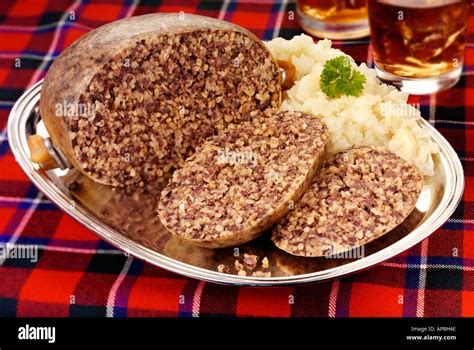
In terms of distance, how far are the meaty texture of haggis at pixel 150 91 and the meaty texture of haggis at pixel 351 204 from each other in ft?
1.97

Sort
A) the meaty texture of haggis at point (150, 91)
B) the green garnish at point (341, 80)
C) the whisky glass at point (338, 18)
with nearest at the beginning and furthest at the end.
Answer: the meaty texture of haggis at point (150, 91)
the green garnish at point (341, 80)
the whisky glass at point (338, 18)

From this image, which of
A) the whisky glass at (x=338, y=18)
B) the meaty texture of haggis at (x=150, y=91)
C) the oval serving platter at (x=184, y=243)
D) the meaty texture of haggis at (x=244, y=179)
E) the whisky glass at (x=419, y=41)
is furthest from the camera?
the whisky glass at (x=338, y=18)

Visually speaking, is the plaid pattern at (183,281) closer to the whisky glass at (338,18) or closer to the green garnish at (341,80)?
the green garnish at (341,80)

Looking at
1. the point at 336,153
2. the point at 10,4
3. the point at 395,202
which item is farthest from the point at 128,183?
the point at 10,4

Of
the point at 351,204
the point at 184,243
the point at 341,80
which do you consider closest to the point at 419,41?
the point at 341,80

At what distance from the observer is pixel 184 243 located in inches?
127

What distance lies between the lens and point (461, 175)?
10.9 ft

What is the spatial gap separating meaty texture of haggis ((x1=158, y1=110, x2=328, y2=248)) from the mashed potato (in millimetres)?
106

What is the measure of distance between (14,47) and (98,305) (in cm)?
228

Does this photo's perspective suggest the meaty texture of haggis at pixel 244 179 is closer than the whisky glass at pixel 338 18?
Yes

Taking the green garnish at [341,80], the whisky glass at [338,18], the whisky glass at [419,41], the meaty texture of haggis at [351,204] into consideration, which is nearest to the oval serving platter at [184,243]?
the meaty texture of haggis at [351,204]

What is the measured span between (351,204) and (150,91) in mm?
952

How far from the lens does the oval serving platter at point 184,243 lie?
117 inches

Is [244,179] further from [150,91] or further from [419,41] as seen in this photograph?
[419,41]
